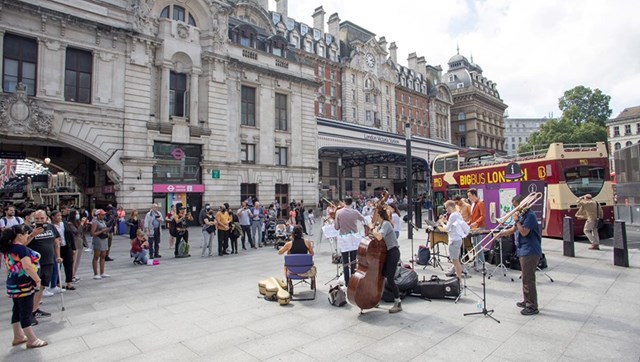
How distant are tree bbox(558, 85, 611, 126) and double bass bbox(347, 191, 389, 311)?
54.8 meters

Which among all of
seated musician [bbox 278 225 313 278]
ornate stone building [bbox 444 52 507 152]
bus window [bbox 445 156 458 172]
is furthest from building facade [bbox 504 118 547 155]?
seated musician [bbox 278 225 313 278]

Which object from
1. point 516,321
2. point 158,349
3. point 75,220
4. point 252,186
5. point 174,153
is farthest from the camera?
point 252,186

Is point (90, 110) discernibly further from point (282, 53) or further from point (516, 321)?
point (516, 321)

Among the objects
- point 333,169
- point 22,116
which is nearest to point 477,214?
point 22,116

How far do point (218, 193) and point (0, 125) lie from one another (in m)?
13.0

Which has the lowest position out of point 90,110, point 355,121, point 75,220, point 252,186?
point 75,220

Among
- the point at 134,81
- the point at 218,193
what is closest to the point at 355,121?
the point at 218,193

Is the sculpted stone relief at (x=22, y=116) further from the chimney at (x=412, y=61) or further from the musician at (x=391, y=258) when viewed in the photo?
the chimney at (x=412, y=61)

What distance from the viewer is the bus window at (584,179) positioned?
14.2m

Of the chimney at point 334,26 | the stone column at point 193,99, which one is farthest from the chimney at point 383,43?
the stone column at point 193,99

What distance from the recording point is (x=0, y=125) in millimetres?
18094

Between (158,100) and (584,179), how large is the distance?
83.0ft

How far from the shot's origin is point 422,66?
69312 millimetres

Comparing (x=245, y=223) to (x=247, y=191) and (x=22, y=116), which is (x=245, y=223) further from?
(x=22, y=116)
